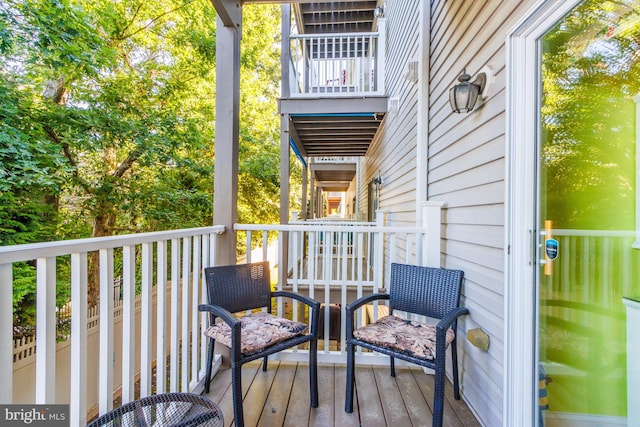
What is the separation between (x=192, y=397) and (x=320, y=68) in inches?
226

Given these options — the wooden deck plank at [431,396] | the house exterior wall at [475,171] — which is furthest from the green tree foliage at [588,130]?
the wooden deck plank at [431,396]

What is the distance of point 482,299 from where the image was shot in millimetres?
1827

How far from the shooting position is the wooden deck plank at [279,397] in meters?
1.77

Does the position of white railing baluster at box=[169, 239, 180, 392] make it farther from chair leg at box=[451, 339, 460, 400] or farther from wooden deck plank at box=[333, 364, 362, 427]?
chair leg at box=[451, 339, 460, 400]

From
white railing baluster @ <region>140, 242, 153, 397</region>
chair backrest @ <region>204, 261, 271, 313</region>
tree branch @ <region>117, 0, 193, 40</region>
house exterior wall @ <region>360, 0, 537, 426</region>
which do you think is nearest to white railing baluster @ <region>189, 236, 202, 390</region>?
chair backrest @ <region>204, 261, 271, 313</region>

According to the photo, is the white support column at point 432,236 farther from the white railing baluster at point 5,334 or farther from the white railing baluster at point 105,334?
the white railing baluster at point 5,334

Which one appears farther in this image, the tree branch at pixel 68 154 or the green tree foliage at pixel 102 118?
the tree branch at pixel 68 154

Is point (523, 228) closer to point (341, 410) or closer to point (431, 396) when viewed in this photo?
point (431, 396)

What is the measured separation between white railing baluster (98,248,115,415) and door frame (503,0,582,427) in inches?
71.5

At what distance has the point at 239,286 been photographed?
2123 millimetres

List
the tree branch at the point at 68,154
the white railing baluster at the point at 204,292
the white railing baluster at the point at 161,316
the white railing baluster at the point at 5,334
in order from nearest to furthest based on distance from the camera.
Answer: the white railing baluster at the point at 5,334
the white railing baluster at the point at 161,316
the white railing baluster at the point at 204,292
the tree branch at the point at 68,154

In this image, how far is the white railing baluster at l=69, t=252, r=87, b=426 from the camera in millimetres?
1110

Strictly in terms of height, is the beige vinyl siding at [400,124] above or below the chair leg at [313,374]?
above
